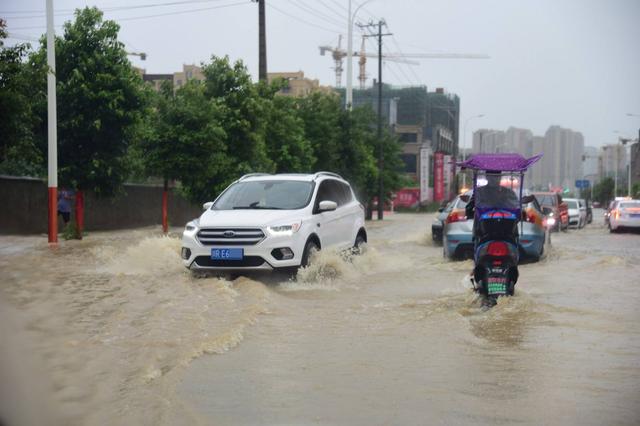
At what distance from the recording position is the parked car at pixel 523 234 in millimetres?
14812

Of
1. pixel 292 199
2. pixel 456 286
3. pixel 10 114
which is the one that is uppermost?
pixel 10 114

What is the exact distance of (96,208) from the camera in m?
28.6

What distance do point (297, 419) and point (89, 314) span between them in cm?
427

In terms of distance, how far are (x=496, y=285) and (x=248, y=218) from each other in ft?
12.3

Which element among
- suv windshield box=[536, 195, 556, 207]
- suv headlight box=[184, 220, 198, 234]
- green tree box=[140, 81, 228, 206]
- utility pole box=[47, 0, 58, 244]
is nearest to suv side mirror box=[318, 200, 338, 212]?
suv headlight box=[184, 220, 198, 234]

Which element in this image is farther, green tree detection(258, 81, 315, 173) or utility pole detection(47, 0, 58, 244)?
green tree detection(258, 81, 315, 173)

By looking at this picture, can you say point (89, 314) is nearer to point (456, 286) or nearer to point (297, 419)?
point (297, 419)

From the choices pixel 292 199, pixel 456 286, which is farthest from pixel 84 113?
pixel 456 286

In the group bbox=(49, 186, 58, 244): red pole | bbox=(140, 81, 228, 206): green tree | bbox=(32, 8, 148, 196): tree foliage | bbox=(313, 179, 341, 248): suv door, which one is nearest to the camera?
bbox=(313, 179, 341, 248): suv door

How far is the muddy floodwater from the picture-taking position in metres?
5.23

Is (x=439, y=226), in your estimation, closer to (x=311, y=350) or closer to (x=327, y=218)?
(x=327, y=218)

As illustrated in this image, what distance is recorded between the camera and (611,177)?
133 m

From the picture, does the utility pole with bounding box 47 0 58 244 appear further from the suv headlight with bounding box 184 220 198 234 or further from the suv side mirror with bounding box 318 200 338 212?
the suv side mirror with bounding box 318 200 338 212

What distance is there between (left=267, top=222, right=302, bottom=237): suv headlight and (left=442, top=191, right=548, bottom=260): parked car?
4322 millimetres
